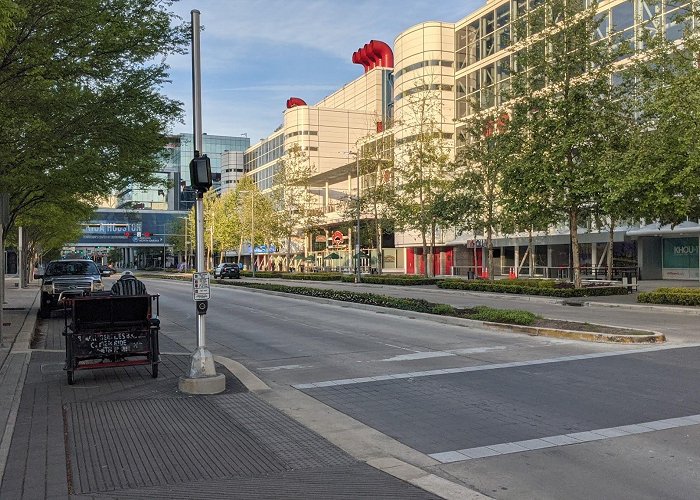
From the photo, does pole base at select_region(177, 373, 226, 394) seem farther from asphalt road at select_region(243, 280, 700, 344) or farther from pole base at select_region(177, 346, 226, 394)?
asphalt road at select_region(243, 280, 700, 344)

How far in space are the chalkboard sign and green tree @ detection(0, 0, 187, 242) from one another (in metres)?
4.71

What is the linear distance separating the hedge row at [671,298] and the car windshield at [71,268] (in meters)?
19.8

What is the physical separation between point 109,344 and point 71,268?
14095 millimetres

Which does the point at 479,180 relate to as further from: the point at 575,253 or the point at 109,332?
the point at 109,332

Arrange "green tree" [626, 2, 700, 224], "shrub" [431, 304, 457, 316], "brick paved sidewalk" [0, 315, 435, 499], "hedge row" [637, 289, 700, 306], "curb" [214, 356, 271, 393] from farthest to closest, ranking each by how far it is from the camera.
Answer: "hedge row" [637, 289, 700, 306] < "green tree" [626, 2, 700, 224] < "shrub" [431, 304, 457, 316] < "curb" [214, 356, 271, 393] < "brick paved sidewalk" [0, 315, 435, 499]

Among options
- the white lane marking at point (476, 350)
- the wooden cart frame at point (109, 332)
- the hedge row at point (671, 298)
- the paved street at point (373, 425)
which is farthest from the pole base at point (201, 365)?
the hedge row at point (671, 298)

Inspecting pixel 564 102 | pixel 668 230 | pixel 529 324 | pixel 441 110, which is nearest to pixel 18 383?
pixel 529 324

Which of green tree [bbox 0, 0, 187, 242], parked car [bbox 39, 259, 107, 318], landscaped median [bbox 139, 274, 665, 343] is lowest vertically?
landscaped median [bbox 139, 274, 665, 343]

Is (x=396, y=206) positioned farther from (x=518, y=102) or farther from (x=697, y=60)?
(x=697, y=60)

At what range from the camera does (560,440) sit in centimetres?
659

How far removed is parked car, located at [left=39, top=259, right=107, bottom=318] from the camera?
2019cm

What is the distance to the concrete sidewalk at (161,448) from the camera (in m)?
5.23

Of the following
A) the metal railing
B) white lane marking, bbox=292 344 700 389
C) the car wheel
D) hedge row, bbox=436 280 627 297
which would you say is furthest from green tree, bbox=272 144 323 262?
white lane marking, bbox=292 344 700 389

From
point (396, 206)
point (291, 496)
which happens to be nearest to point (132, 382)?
point (291, 496)
